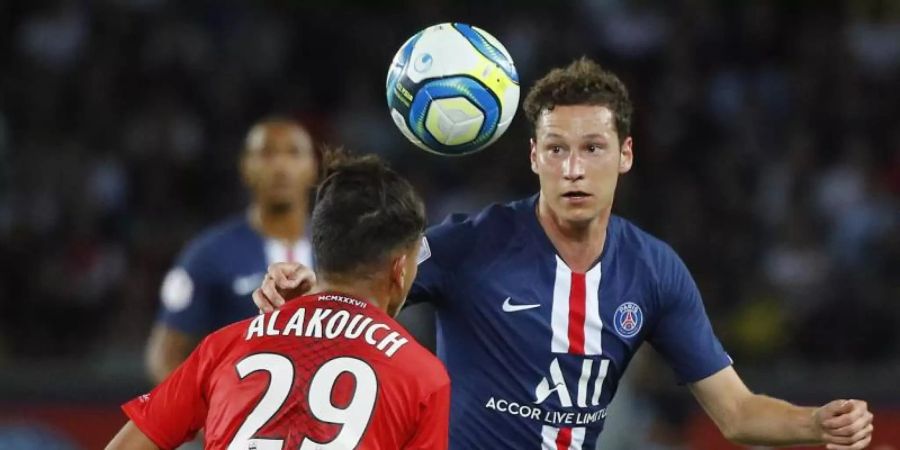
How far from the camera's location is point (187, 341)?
681 centimetres

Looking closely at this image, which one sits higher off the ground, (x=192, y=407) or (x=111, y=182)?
(x=111, y=182)

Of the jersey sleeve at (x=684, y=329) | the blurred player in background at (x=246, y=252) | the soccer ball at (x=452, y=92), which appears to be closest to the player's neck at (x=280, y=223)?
→ the blurred player in background at (x=246, y=252)

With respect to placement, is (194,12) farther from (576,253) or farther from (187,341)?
(576,253)

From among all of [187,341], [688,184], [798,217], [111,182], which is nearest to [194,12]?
[111,182]

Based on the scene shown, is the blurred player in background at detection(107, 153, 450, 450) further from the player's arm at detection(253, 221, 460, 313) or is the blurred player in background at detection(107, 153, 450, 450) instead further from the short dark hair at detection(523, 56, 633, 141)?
the short dark hair at detection(523, 56, 633, 141)

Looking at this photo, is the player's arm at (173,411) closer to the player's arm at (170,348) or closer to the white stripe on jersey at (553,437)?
the white stripe on jersey at (553,437)

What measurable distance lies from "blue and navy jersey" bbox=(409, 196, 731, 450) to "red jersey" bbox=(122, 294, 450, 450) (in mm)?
979

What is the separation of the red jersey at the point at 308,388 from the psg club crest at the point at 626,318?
1204mm

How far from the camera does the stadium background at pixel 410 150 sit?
10523 mm

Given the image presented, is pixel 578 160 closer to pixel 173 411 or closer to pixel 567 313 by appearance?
pixel 567 313

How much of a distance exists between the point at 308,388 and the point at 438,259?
1.22 meters

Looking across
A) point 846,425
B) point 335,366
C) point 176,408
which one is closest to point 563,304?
point 846,425

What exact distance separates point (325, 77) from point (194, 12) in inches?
50.2

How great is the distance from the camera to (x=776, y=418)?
4746 mm
